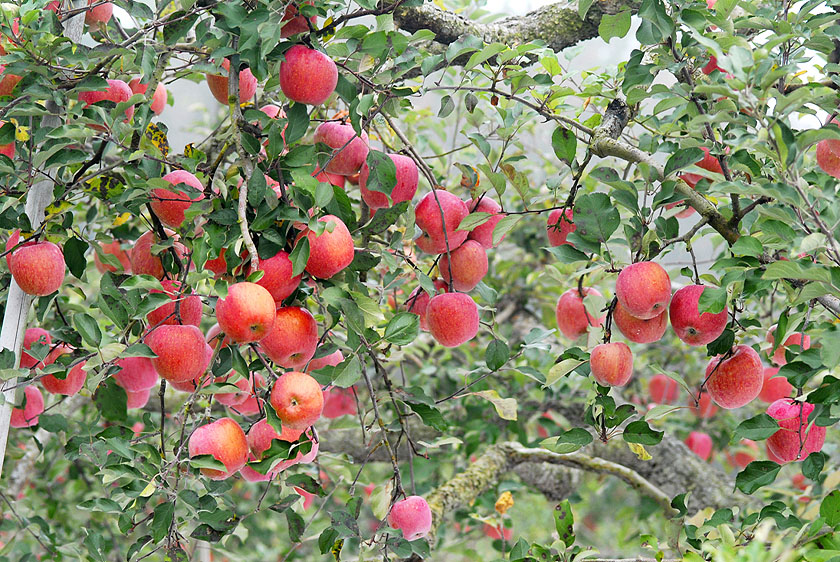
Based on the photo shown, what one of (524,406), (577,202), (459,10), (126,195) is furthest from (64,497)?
(577,202)

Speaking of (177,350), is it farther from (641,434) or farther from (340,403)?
(340,403)

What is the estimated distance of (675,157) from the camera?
83 centimetres

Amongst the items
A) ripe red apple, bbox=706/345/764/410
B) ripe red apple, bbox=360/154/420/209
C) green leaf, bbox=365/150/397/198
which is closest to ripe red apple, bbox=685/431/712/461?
ripe red apple, bbox=706/345/764/410

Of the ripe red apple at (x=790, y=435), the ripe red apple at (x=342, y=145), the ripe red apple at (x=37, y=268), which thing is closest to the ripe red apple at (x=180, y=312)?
the ripe red apple at (x=37, y=268)

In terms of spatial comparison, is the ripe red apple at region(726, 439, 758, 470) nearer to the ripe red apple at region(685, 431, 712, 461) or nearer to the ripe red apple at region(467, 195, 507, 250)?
the ripe red apple at region(685, 431, 712, 461)

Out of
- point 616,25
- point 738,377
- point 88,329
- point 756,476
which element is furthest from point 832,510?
point 88,329

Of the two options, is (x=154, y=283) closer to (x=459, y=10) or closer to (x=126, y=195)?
(x=126, y=195)

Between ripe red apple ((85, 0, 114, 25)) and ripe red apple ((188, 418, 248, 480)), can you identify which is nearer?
ripe red apple ((188, 418, 248, 480))

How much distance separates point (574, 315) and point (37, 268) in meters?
0.74

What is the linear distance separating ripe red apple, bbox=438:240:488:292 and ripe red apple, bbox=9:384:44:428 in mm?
692

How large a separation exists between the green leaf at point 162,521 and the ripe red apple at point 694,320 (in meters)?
0.61

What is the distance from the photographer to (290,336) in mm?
791

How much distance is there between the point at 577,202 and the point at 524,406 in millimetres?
1164

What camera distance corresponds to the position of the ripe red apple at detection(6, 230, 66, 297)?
0.90 m
